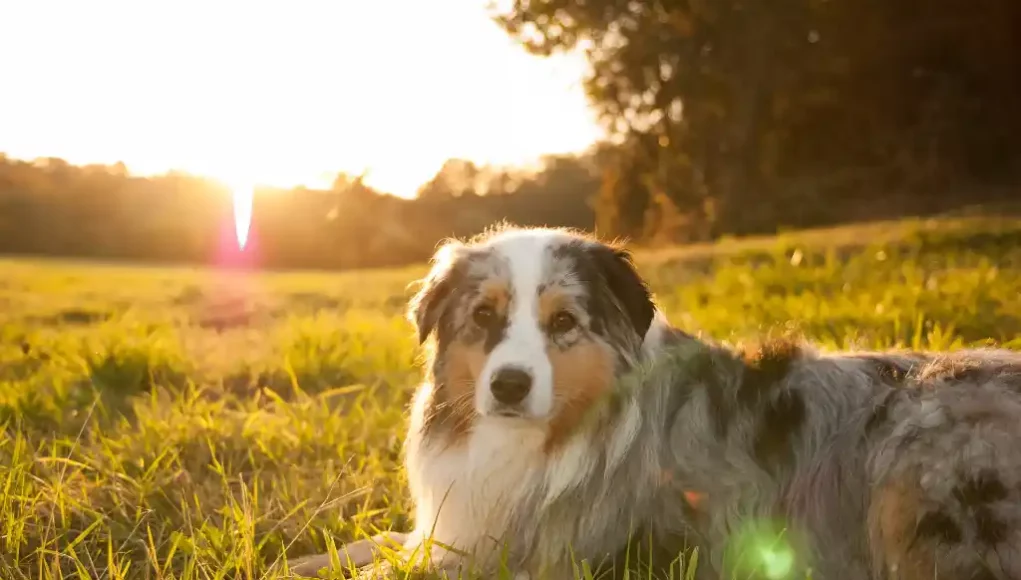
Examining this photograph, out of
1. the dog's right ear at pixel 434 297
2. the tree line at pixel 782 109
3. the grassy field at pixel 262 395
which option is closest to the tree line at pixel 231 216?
the tree line at pixel 782 109

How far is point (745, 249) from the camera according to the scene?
1335 cm

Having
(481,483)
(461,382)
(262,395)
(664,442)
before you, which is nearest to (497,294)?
(461,382)

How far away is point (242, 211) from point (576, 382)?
20.9 m

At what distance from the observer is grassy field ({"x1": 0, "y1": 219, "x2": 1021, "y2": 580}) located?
4008mm

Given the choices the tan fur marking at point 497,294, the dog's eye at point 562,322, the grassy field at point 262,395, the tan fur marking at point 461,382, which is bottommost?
the grassy field at point 262,395

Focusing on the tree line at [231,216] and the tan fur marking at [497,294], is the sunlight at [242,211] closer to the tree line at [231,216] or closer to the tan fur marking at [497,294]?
the tree line at [231,216]

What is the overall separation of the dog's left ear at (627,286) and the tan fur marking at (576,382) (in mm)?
222

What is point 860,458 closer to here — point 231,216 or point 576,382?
point 576,382

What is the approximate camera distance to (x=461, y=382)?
3684mm

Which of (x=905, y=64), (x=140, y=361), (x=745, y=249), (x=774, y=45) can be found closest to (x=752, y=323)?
(x=140, y=361)

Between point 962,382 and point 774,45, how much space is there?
2099 cm

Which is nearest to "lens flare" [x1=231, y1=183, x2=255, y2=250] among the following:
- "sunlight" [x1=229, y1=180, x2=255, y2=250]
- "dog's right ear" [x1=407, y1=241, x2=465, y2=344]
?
"sunlight" [x1=229, y1=180, x2=255, y2=250]

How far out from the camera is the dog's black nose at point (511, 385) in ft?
11.0

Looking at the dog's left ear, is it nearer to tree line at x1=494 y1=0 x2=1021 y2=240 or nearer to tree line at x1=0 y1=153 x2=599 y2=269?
tree line at x1=0 y1=153 x2=599 y2=269
